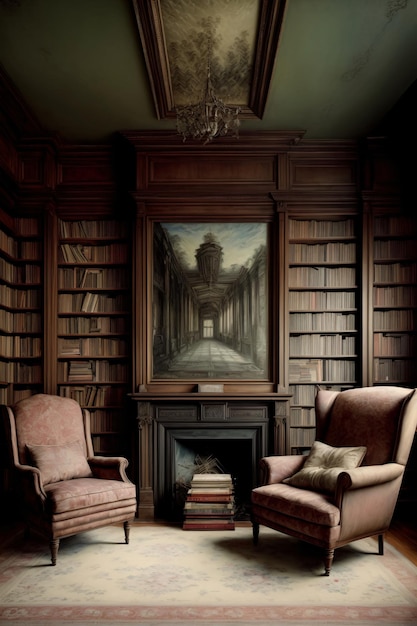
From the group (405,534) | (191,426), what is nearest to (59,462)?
(191,426)

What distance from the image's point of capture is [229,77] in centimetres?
450

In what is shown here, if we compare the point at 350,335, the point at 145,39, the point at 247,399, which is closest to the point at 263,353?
the point at 247,399

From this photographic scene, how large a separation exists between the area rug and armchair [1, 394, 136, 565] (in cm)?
25

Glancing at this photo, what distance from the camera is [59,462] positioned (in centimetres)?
454

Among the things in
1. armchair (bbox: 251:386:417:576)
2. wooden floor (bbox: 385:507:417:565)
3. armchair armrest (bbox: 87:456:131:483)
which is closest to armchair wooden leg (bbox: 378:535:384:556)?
armchair (bbox: 251:386:417:576)

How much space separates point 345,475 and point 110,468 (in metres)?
1.88

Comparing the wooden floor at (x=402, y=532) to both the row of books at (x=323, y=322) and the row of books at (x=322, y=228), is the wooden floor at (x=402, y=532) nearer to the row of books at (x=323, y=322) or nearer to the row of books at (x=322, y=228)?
the row of books at (x=323, y=322)

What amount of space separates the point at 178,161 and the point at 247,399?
2267 mm

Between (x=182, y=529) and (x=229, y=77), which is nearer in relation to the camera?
(x=229, y=77)

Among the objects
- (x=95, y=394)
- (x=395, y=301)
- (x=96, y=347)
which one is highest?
(x=395, y=301)

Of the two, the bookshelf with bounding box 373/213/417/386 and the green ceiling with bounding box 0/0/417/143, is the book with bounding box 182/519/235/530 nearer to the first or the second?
the bookshelf with bounding box 373/213/417/386

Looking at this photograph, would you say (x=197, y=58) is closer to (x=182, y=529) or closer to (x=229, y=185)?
(x=229, y=185)

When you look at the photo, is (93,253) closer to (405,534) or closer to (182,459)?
(182,459)

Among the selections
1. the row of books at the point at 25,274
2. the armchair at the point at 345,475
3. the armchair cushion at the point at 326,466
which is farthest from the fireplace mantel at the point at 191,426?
the row of books at the point at 25,274
